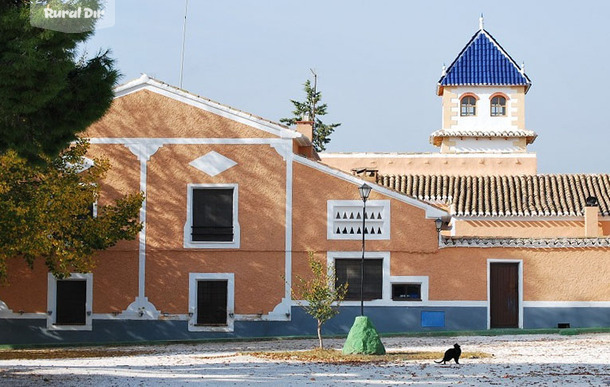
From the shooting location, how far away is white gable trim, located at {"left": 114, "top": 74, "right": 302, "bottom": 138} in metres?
27.8

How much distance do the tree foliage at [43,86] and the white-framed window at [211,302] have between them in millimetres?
13674

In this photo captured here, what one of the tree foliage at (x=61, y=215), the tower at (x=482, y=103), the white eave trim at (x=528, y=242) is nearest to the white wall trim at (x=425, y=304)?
the white eave trim at (x=528, y=242)

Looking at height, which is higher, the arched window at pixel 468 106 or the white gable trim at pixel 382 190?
the arched window at pixel 468 106

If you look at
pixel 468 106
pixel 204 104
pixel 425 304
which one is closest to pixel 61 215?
pixel 204 104

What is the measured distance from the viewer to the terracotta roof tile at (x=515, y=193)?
3516cm

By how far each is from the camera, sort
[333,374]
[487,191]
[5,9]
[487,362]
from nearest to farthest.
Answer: [5,9], [333,374], [487,362], [487,191]

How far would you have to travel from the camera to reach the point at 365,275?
1095 inches

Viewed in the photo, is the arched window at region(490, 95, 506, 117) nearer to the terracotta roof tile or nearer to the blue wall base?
the terracotta roof tile

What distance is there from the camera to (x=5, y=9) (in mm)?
13453

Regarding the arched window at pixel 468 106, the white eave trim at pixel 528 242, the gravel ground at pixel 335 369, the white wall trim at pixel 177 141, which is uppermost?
the arched window at pixel 468 106

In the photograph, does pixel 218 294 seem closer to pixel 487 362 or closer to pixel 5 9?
pixel 487 362

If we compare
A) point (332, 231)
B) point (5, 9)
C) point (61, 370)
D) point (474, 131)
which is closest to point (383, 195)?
point (332, 231)

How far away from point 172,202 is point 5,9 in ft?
48.5

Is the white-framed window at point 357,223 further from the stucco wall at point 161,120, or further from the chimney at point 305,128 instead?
the chimney at point 305,128
